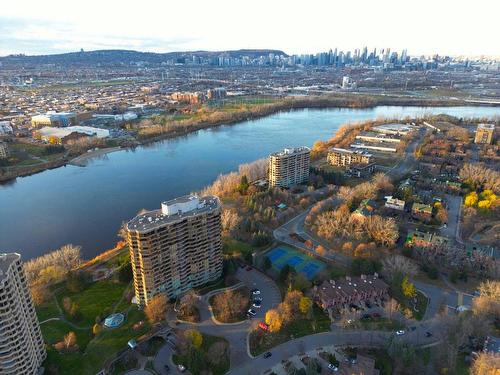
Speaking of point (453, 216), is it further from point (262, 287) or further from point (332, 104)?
point (332, 104)

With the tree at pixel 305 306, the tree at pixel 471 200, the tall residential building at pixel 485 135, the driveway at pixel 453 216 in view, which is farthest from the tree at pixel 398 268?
the tall residential building at pixel 485 135

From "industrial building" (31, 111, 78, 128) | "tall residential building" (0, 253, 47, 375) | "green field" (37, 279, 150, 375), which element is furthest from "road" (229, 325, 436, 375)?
"industrial building" (31, 111, 78, 128)

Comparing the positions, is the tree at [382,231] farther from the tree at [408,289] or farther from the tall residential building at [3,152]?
the tall residential building at [3,152]

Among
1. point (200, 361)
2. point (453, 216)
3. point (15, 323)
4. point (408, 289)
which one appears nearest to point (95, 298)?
point (15, 323)

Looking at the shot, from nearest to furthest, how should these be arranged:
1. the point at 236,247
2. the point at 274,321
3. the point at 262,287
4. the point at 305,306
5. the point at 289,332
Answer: the point at 274,321 → the point at 289,332 → the point at 305,306 → the point at 262,287 → the point at 236,247

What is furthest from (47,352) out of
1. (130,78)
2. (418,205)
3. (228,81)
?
(130,78)

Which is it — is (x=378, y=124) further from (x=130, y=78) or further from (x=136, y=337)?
(x=130, y=78)
